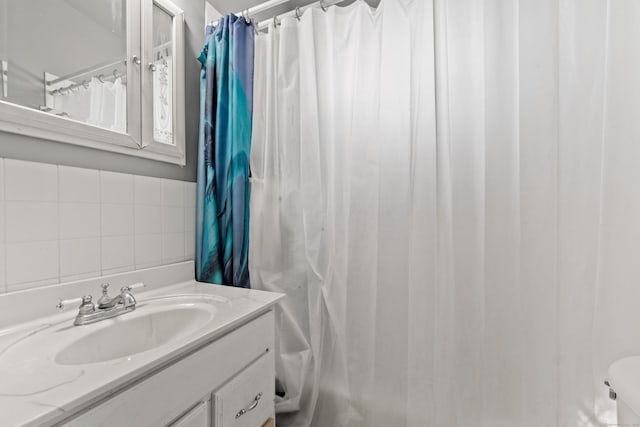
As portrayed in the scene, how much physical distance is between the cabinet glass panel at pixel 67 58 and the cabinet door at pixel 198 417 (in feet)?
3.21

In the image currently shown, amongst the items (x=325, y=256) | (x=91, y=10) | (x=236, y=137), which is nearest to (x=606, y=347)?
(x=325, y=256)

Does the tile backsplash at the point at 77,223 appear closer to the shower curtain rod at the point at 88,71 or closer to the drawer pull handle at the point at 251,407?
the shower curtain rod at the point at 88,71

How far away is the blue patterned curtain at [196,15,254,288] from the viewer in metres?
1.31

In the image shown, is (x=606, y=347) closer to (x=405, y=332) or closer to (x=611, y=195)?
(x=611, y=195)

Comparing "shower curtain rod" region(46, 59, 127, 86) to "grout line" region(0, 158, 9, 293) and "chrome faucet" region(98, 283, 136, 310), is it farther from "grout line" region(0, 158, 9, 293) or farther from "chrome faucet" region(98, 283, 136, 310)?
"chrome faucet" region(98, 283, 136, 310)

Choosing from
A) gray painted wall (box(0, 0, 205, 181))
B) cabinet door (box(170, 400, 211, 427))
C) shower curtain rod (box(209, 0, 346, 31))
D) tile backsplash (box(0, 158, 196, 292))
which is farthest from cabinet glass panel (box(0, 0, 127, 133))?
cabinet door (box(170, 400, 211, 427))

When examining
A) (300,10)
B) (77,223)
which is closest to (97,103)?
(77,223)

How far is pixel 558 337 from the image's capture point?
2.99ft

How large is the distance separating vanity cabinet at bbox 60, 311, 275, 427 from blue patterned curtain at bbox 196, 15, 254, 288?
464 millimetres

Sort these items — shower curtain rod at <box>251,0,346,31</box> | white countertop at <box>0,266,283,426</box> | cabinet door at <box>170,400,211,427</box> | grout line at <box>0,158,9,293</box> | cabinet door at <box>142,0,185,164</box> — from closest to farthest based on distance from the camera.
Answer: white countertop at <box>0,266,283,426</box>
cabinet door at <box>170,400,211,427</box>
grout line at <box>0,158,9,293</box>
cabinet door at <box>142,0,185,164</box>
shower curtain rod at <box>251,0,346,31</box>

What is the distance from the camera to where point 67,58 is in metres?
0.91

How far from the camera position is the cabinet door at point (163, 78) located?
1122 mm

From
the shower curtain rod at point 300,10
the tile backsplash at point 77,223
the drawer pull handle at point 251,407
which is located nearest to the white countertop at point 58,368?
the tile backsplash at point 77,223

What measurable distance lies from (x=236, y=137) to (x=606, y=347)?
1.61m
